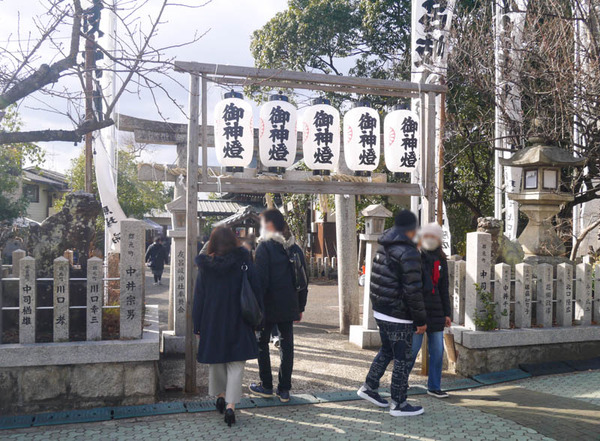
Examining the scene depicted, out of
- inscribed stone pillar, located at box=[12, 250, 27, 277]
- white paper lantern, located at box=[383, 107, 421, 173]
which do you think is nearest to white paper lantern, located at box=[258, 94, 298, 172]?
white paper lantern, located at box=[383, 107, 421, 173]

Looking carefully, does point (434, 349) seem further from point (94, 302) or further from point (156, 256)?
point (156, 256)

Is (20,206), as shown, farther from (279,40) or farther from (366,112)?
(366,112)

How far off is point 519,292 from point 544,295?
417mm

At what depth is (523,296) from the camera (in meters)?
6.63

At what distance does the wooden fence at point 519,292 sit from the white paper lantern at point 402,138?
128 cm

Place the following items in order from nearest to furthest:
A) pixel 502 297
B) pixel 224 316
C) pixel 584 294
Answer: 1. pixel 224 316
2. pixel 502 297
3. pixel 584 294

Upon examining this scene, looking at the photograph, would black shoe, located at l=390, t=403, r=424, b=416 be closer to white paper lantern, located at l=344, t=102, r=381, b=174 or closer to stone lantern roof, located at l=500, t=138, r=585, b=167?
white paper lantern, located at l=344, t=102, r=381, b=174

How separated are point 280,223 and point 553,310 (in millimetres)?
4528

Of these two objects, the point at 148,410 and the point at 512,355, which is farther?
the point at 512,355

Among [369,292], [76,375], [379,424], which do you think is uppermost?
[369,292]

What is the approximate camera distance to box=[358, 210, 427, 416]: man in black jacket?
4.69m

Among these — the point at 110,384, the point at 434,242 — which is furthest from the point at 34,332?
the point at 434,242

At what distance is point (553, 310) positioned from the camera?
7.21 m

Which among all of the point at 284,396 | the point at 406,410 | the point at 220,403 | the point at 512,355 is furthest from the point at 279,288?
the point at 512,355
